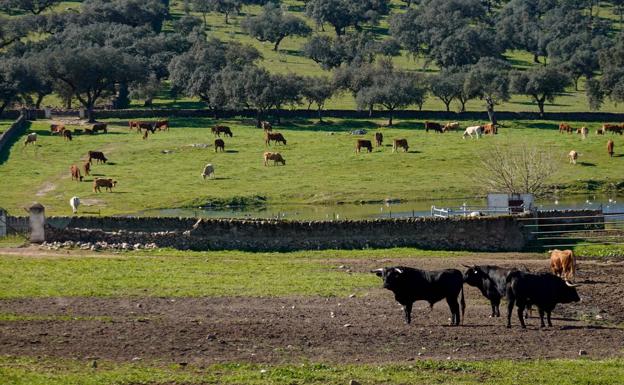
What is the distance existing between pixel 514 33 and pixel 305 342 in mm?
127771

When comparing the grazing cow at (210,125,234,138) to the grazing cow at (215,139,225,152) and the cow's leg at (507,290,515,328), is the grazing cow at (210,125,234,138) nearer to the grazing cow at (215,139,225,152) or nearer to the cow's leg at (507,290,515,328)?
the grazing cow at (215,139,225,152)

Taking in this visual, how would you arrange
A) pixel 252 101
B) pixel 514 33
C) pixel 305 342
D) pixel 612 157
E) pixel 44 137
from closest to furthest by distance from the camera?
pixel 305 342 < pixel 612 157 < pixel 44 137 < pixel 252 101 < pixel 514 33

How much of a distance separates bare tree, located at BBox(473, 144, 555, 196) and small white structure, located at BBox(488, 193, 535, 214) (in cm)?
516

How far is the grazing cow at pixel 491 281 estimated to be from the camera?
29359 mm

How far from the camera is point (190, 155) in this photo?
74438 millimetres

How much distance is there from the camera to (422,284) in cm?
2934

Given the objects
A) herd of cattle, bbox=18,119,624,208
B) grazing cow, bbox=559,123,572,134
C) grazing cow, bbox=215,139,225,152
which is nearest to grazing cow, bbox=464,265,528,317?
herd of cattle, bbox=18,119,624,208

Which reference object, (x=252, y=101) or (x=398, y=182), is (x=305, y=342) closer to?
(x=398, y=182)

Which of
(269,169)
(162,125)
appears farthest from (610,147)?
(162,125)

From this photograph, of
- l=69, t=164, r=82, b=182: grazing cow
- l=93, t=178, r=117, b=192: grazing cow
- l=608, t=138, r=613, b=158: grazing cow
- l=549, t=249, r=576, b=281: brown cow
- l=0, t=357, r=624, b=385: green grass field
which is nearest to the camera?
l=0, t=357, r=624, b=385: green grass field

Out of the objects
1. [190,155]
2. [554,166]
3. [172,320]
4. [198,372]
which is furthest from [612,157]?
[198,372]

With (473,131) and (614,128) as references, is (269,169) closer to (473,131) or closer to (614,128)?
(473,131)

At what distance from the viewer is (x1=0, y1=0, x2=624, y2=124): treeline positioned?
98375 mm

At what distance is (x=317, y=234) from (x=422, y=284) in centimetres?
1425
